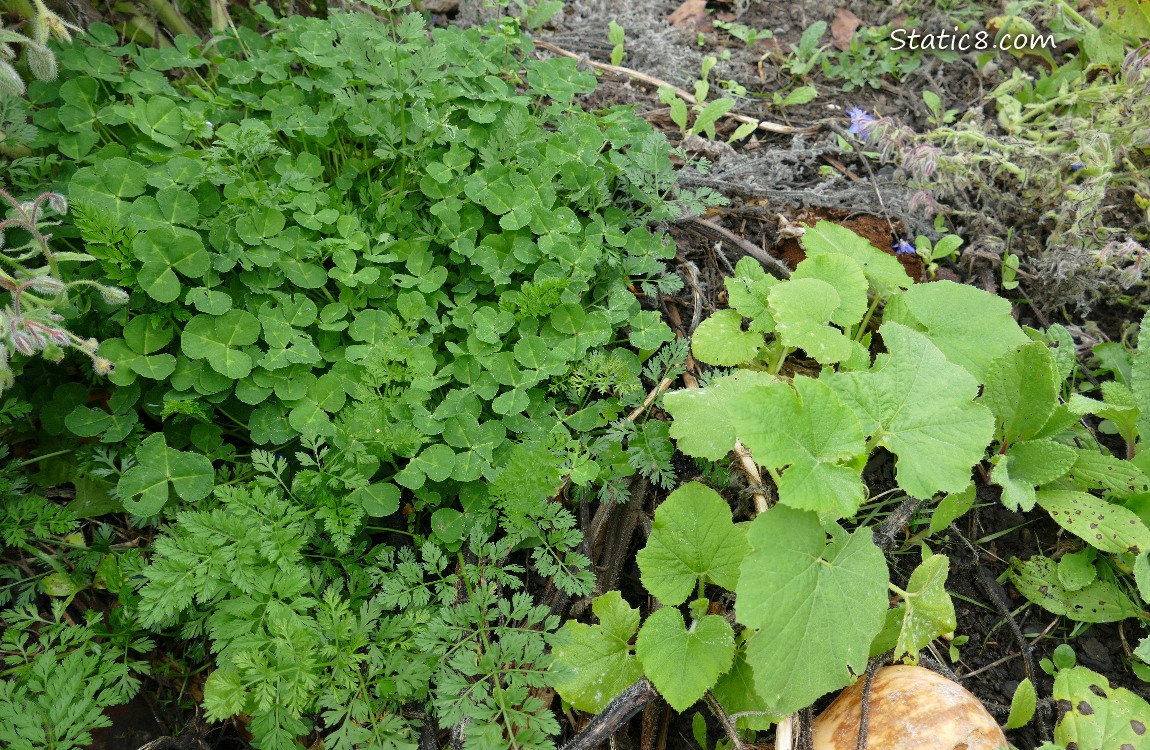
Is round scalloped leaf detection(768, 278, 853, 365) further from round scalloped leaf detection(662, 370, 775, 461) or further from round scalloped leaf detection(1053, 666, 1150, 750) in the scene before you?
round scalloped leaf detection(1053, 666, 1150, 750)

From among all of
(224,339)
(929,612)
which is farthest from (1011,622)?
(224,339)

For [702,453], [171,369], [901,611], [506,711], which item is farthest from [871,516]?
[171,369]

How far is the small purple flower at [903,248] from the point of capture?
10.4ft

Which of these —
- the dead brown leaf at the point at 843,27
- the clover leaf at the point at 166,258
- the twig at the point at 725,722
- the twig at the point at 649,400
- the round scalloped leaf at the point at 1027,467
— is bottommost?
the twig at the point at 725,722

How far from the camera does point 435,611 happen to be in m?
2.09

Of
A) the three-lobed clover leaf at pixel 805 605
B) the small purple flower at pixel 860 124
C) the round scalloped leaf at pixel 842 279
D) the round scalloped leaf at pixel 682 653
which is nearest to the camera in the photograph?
the three-lobed clover leaf at pixel 805 605

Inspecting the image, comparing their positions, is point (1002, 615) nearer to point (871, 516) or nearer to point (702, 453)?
point (871, 516)

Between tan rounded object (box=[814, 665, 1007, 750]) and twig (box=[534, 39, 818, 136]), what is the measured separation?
2.80 m

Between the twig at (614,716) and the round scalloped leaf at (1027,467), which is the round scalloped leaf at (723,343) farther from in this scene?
the twig at (614,716)

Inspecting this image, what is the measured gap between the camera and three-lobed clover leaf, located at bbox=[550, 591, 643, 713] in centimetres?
207

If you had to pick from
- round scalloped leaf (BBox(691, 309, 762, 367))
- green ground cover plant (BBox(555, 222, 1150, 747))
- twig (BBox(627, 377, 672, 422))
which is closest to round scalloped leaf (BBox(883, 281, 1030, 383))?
green ground cover plant (BBox(555, 222, 1150, 747))

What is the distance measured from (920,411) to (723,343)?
72 centimetres

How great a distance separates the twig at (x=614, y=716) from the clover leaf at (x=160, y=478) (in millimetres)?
1401

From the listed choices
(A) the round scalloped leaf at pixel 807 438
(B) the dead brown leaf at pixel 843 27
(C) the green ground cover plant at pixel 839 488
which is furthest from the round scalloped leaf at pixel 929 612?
(B) the dead brown leaf at pixel 843 27
